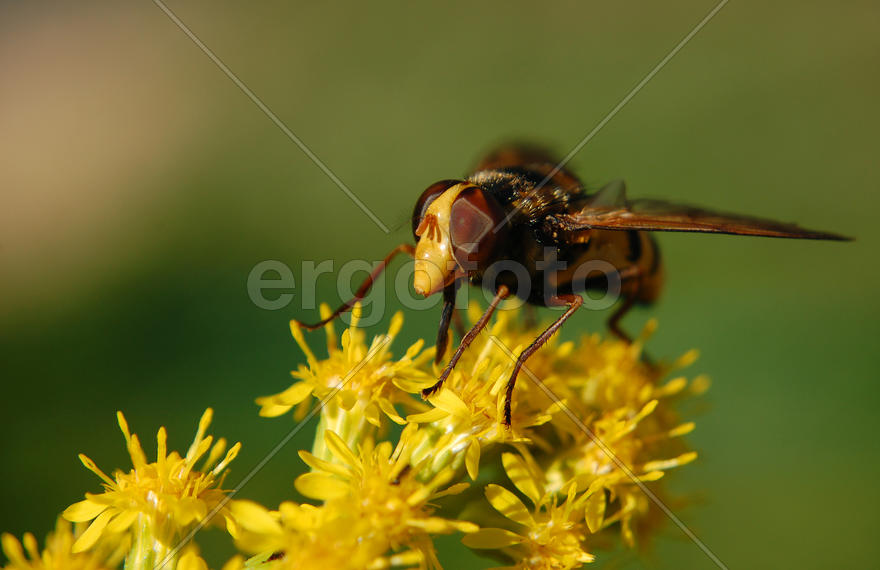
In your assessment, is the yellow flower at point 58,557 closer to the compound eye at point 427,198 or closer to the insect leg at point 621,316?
the compound eye at point 427,198

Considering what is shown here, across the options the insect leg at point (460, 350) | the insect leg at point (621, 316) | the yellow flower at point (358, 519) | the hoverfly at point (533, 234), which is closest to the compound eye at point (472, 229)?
the hoverfly at point (533, 234)

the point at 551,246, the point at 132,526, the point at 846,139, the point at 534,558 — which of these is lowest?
the point at 846,139

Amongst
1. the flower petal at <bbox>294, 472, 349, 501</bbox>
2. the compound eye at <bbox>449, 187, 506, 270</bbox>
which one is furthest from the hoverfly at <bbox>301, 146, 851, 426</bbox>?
the flower petal at <bbox>294, 472, 349, 501</bbox>

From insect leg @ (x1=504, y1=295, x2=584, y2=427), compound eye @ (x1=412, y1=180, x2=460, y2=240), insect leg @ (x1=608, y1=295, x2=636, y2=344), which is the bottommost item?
insect leg @ (x1=608, y1=295, x2=636, y2=344)

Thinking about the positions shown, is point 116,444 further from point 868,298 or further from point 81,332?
point 868,298

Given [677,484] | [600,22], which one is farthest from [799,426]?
[600,22]

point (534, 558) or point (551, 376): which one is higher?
point (551, 376)

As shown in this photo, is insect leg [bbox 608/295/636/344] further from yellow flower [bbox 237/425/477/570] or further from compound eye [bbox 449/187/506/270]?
yellow flower [bbox 237/425/477/570]
